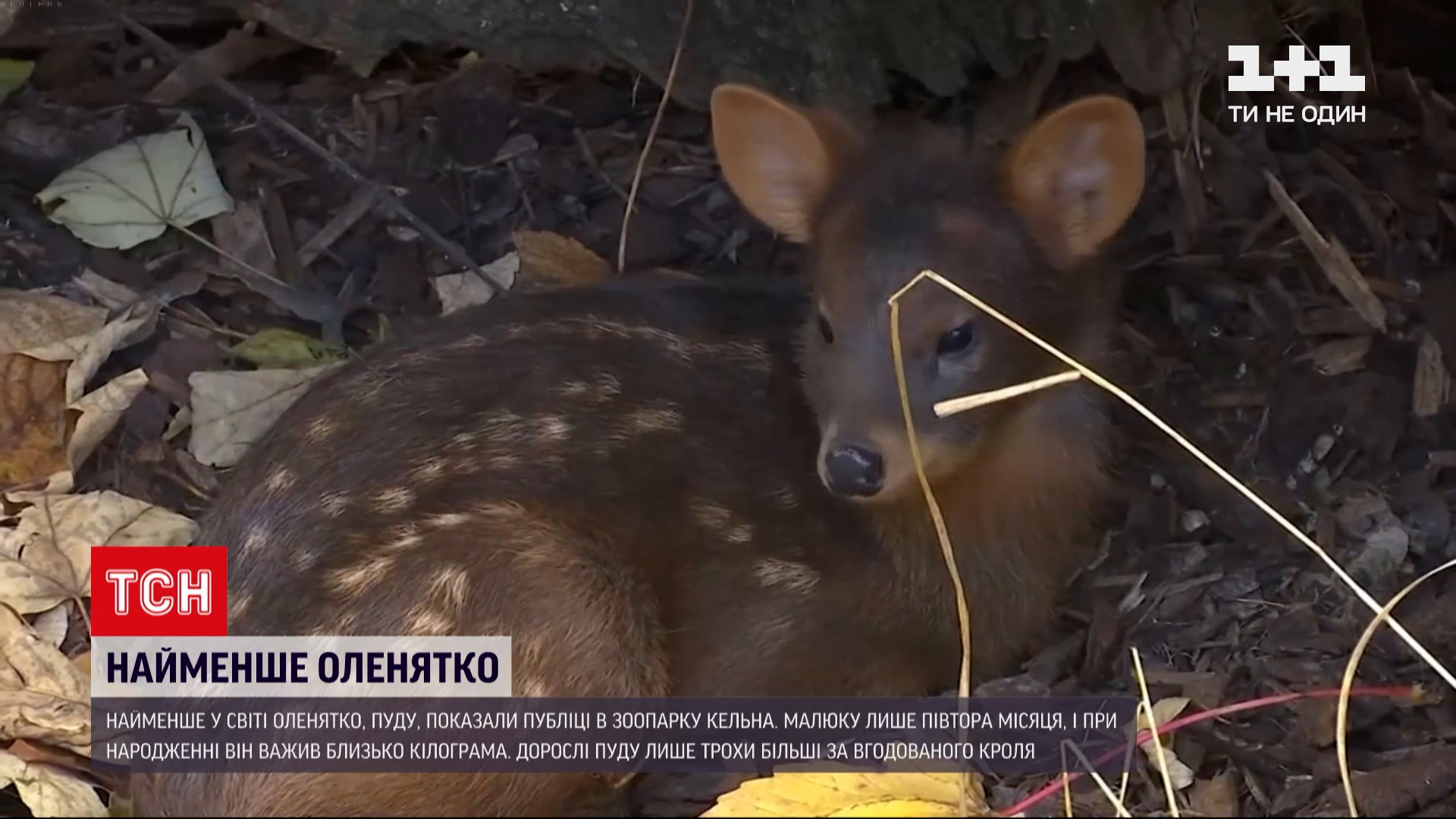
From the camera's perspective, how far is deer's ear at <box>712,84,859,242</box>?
4.05 m

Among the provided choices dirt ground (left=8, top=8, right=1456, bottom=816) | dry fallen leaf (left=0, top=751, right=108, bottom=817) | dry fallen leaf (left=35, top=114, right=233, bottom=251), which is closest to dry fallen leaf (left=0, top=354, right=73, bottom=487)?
dirt ground (left=8, top=8, right=1456, bottom=816)

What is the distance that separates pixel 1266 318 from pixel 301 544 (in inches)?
106

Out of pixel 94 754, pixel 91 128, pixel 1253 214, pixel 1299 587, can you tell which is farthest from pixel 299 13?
pixel 1299 587

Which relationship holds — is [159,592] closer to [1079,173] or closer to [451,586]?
[451,586]

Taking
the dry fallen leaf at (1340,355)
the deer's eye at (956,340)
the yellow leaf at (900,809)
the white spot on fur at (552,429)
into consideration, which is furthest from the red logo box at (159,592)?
the dry fallen leaf at (1340,355)

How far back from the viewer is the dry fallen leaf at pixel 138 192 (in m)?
5.02

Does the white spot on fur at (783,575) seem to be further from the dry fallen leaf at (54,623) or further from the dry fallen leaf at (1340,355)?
the dry fallen leaf at (54,623)

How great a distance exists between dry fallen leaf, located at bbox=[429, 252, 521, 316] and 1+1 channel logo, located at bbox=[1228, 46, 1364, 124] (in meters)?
2.14

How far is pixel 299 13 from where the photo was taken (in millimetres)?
4887

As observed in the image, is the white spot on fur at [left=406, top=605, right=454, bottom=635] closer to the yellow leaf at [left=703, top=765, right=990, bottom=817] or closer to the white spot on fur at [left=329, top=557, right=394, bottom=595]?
the white spot on fur at [left=329, top=557, right=394, bottom=595]

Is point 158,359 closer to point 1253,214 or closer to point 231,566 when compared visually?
point 231,566
